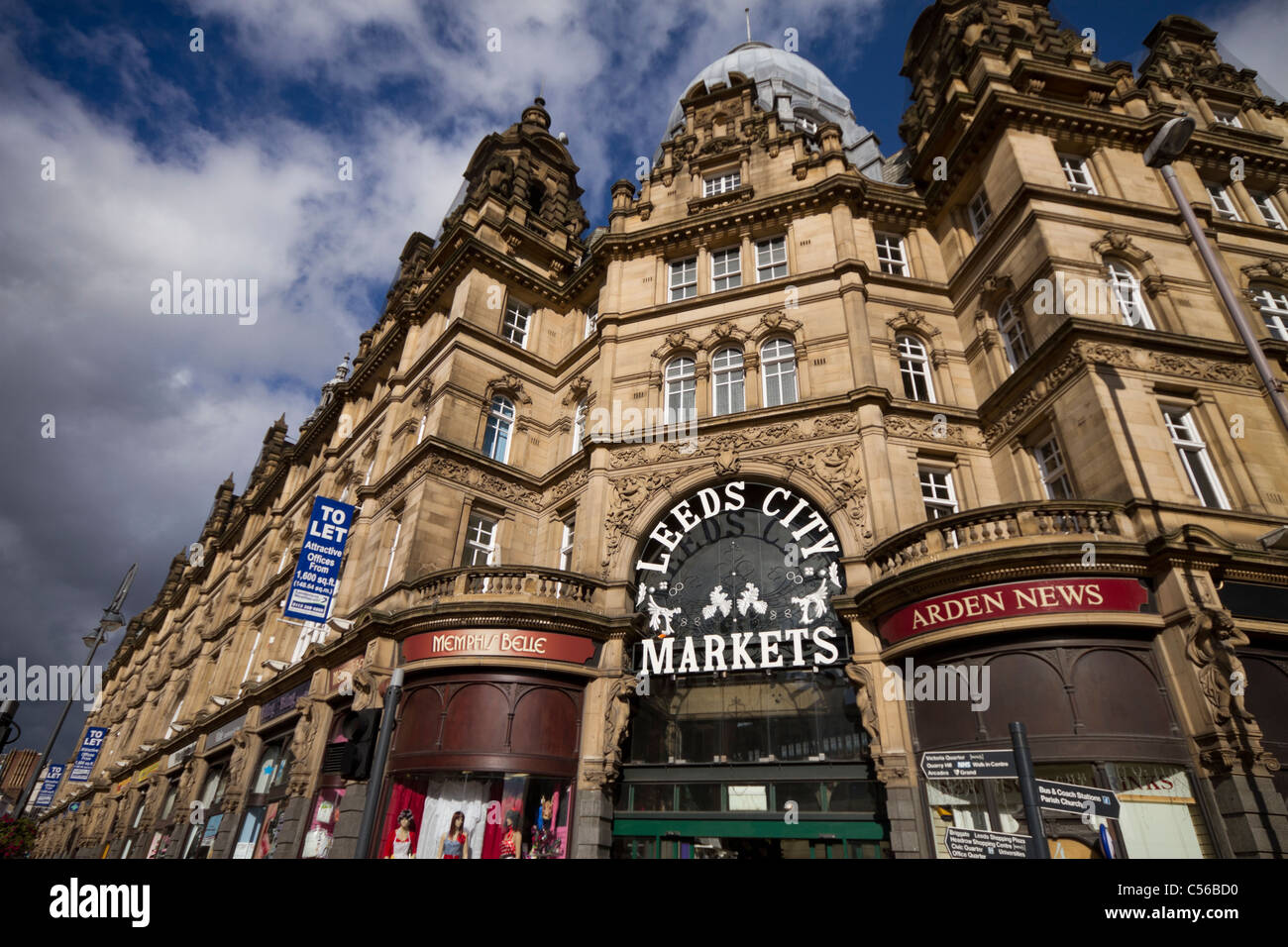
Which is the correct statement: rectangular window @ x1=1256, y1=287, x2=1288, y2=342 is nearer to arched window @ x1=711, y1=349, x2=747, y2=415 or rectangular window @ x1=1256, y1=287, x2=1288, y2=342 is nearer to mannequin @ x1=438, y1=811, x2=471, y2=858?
arched window @ x1=711, y1=349, x2=747, y2=415

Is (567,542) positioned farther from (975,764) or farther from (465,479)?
(975,764)

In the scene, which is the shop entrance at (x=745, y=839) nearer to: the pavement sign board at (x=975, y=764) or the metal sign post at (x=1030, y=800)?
the pavement sign board at (x=975, y=764)

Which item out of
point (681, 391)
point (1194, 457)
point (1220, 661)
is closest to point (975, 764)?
point (1220, 661)

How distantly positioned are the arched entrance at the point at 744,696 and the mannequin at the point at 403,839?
469 cm

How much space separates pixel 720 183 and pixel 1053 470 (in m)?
15.8

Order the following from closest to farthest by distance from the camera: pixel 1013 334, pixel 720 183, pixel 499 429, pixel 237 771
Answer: pixel 1013 334
pixel 499 429
pixel 237 771
pixel 720 183

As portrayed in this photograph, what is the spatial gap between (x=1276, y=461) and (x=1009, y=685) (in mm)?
8643

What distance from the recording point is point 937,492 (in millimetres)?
18062

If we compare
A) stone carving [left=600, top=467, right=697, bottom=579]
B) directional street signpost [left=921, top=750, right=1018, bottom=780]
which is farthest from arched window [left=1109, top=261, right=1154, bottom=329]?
directional street signpost [left=921, top=750, right=1018, bottom=780]

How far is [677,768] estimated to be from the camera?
15.8m

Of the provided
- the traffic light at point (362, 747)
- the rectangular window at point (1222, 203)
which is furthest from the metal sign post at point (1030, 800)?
the rectangular window at point (1222, 203)

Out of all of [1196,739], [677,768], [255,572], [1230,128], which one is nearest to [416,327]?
[255,572]

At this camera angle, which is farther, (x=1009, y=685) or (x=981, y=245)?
(x=981, y=245)
